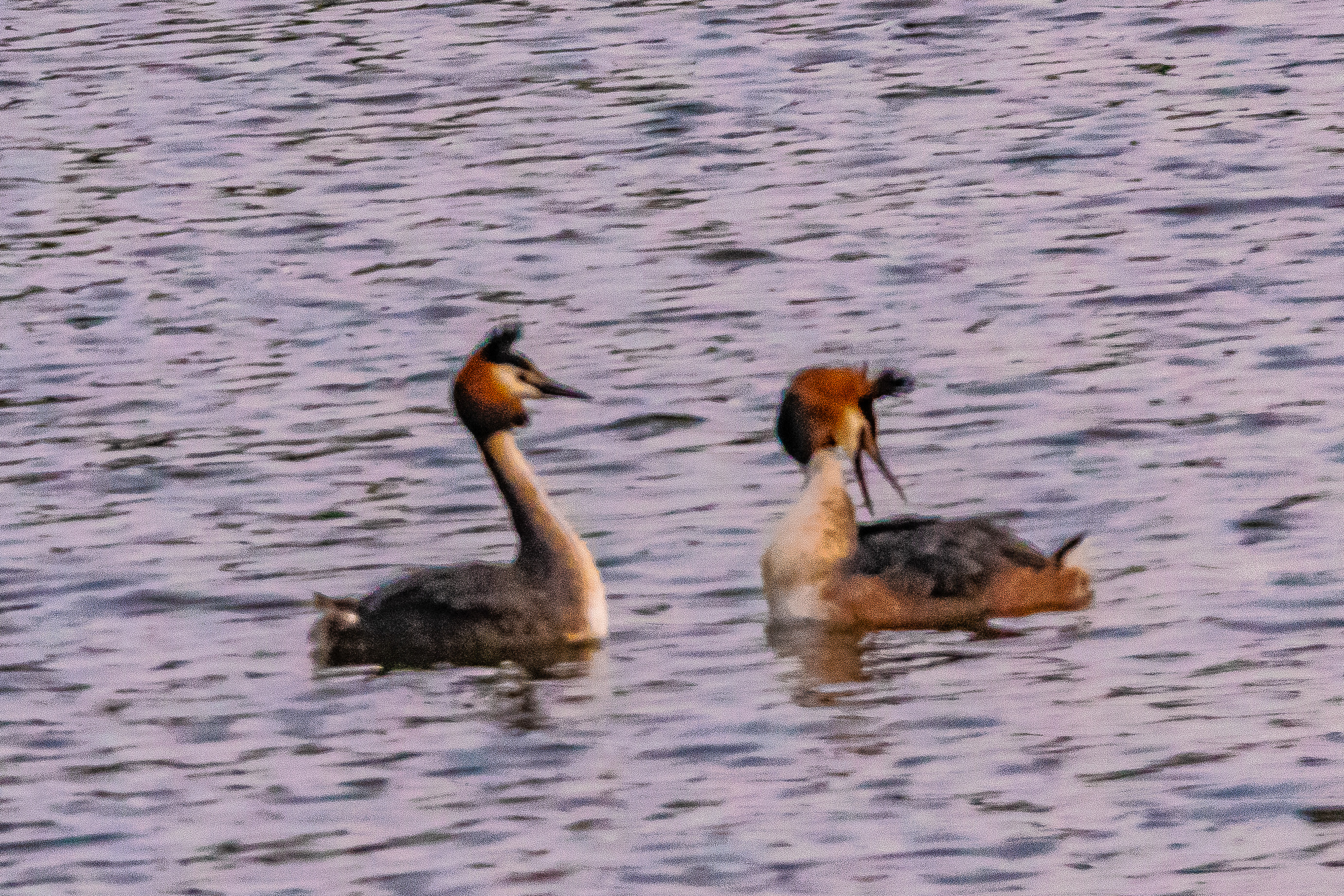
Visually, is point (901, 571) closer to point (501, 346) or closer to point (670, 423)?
point (501, 346)

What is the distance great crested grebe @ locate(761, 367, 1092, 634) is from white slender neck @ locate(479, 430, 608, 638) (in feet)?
2.86

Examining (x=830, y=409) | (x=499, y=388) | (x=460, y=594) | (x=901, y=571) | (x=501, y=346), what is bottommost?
(x=901, y=571)

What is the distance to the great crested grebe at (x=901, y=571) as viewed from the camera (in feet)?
46.8

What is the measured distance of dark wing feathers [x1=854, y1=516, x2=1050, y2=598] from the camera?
14273mm

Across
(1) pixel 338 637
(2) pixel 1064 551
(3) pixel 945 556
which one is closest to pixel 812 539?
(3) pixel 945 556

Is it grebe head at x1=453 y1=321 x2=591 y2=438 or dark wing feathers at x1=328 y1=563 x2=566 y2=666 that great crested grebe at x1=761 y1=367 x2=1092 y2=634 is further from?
grebe head at x1=453 y1=321 x2=591 y2=438

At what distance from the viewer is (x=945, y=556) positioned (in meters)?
14.4

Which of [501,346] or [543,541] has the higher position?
[501,346]

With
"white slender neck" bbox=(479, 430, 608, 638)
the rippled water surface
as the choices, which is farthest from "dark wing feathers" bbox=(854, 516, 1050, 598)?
"white slender neck" bbox=(479, 430, 608, 638)

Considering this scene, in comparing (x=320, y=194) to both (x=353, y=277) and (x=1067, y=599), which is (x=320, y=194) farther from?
(x=1067, y=599)

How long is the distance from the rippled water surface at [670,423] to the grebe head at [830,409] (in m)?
0.67

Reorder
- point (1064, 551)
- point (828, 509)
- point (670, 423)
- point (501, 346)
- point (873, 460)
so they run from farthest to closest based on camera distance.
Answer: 1. point (670, 423)
2. point (873, 460)
3. point (501, 346)
4. point (828, 509)
5. point (1064, 551)

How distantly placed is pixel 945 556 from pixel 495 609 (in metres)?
2.13

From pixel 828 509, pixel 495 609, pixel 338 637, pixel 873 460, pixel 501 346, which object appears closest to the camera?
pixel 338 637
